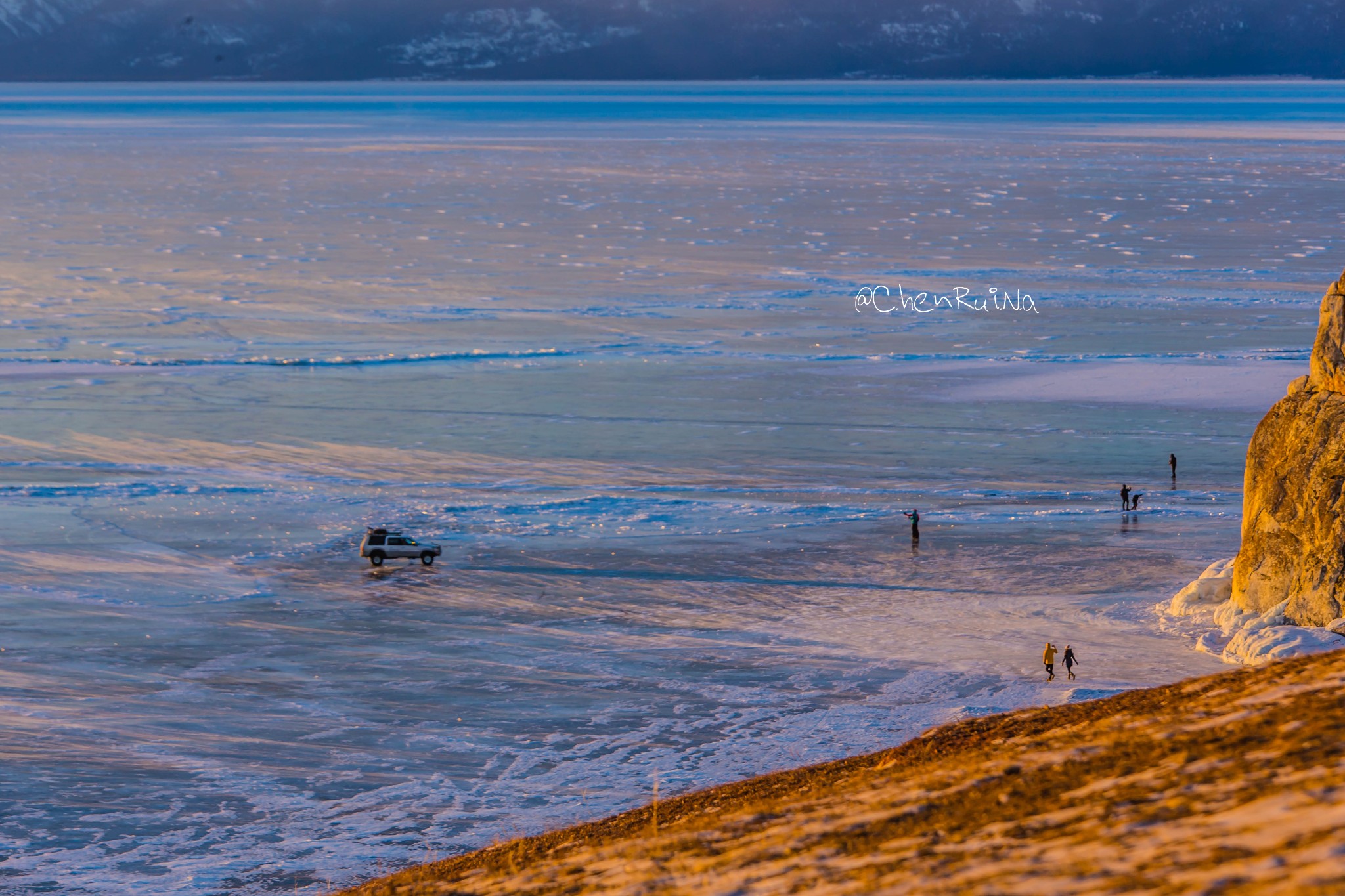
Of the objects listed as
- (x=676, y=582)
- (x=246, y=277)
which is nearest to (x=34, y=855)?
(x=676, y=582)

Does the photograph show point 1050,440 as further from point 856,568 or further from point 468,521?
point 468,521

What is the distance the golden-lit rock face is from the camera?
19.8 metres

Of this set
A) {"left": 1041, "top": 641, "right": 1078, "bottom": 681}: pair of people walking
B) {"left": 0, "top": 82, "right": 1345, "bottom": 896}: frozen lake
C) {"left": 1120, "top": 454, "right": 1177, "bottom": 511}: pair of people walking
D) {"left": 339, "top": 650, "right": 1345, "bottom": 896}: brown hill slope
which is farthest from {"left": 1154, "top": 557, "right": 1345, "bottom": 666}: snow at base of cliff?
{"left": 339, "top": 650, "right": 1345, "bottom": 896}: brown hill slope

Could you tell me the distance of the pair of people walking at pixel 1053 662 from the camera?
18.4m

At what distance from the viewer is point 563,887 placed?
342 inches

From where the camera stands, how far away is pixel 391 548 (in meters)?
23.2

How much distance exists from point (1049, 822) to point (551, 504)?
763 inches

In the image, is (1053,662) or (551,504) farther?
(551,504)

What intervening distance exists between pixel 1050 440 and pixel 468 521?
11593 mm
